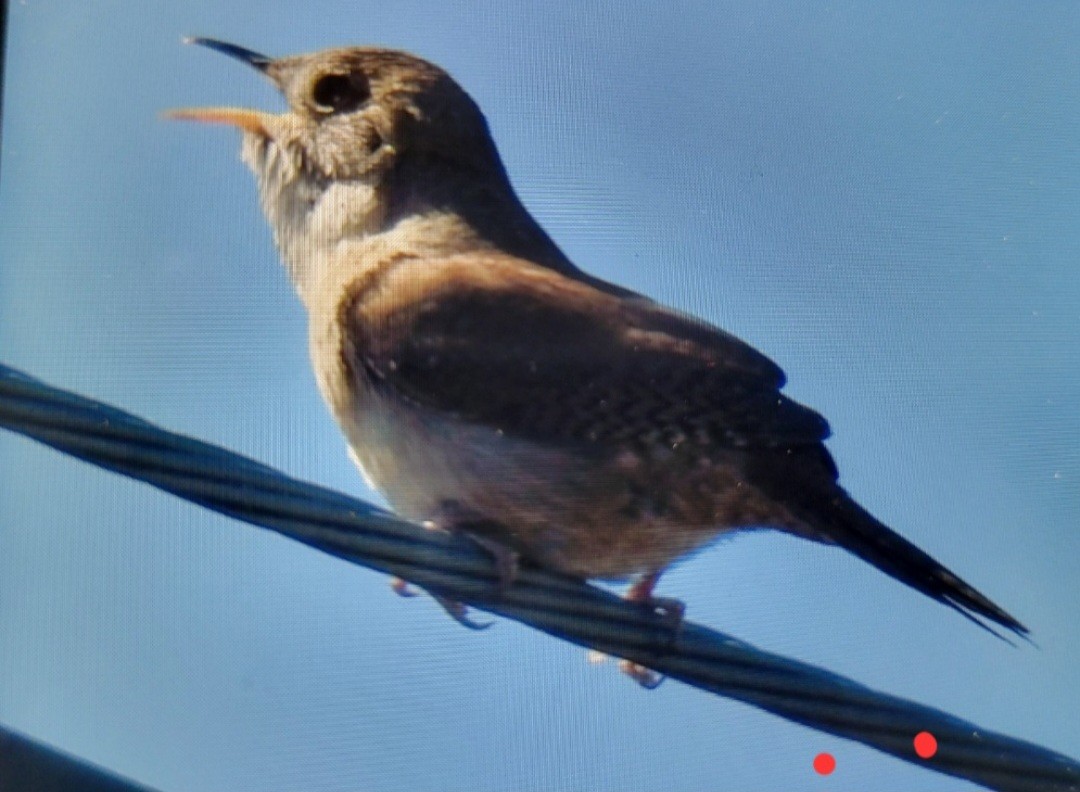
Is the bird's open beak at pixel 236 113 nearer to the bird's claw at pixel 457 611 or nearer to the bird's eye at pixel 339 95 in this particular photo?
the bird's eye at pixel 339 95

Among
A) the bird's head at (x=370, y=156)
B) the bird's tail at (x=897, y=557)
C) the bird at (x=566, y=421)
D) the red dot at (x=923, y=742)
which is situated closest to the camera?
the red dot at (x=923, y=742)

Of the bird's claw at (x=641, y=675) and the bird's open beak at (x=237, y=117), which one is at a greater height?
the bird's open beak at (x=237, y=117)

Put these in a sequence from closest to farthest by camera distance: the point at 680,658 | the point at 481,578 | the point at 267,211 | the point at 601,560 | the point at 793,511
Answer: the point at 680,658
the point at 481,578
the point at 793,511
the point at 601,560
the point at 267,211

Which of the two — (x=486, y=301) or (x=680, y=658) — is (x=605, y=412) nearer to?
(x=486, y=301)

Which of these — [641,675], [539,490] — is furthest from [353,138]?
[641,675]

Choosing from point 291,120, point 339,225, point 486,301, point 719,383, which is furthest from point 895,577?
point 291,120

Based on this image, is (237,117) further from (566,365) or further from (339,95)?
(566,365)

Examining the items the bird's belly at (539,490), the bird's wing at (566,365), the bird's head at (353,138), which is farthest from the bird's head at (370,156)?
the bird's belly at (539,490)

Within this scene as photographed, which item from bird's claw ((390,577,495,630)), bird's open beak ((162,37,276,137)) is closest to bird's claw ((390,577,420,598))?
bird's claw ((390,577,495,630))
